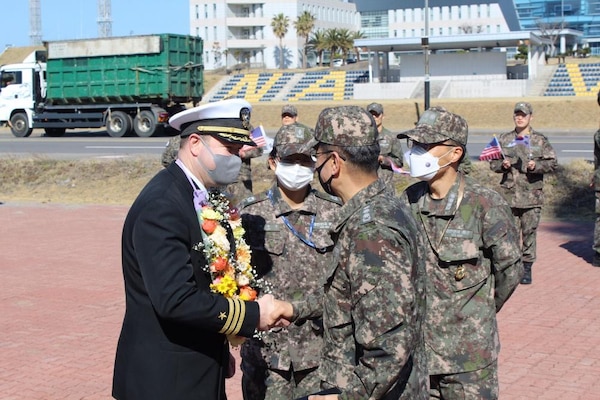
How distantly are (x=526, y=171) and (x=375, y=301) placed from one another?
680cm

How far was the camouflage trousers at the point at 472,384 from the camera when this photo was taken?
4.20 m

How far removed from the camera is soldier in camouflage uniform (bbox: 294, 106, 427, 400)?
3012 millimetres

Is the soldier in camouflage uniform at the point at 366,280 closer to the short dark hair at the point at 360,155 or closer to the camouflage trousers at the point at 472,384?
the short dark hair at the point at 360,155

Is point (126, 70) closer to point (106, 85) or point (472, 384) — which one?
point (106, 85)

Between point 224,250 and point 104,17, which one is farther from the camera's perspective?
point 104,17

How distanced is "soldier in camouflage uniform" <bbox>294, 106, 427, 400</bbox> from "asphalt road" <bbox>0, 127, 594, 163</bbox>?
57.0ft

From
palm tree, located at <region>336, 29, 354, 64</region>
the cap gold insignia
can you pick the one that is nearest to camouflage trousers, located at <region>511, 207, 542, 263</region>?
the cap gold insignia

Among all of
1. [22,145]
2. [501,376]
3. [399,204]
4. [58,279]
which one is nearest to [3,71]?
[22,145]

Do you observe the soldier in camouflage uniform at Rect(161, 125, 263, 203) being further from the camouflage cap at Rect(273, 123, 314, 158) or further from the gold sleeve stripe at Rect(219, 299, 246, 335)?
Answer: the gold sleeve stripe at Rect(219, 299, 246, 335)

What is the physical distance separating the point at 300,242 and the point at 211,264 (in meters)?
1.35

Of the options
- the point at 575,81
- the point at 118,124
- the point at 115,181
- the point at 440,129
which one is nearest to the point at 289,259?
the point at 440,129

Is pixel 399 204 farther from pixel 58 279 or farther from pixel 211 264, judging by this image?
pixel 58 279

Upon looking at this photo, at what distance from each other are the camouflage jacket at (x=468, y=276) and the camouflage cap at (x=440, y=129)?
28 cm

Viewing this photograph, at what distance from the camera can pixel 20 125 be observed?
34.1 metres
